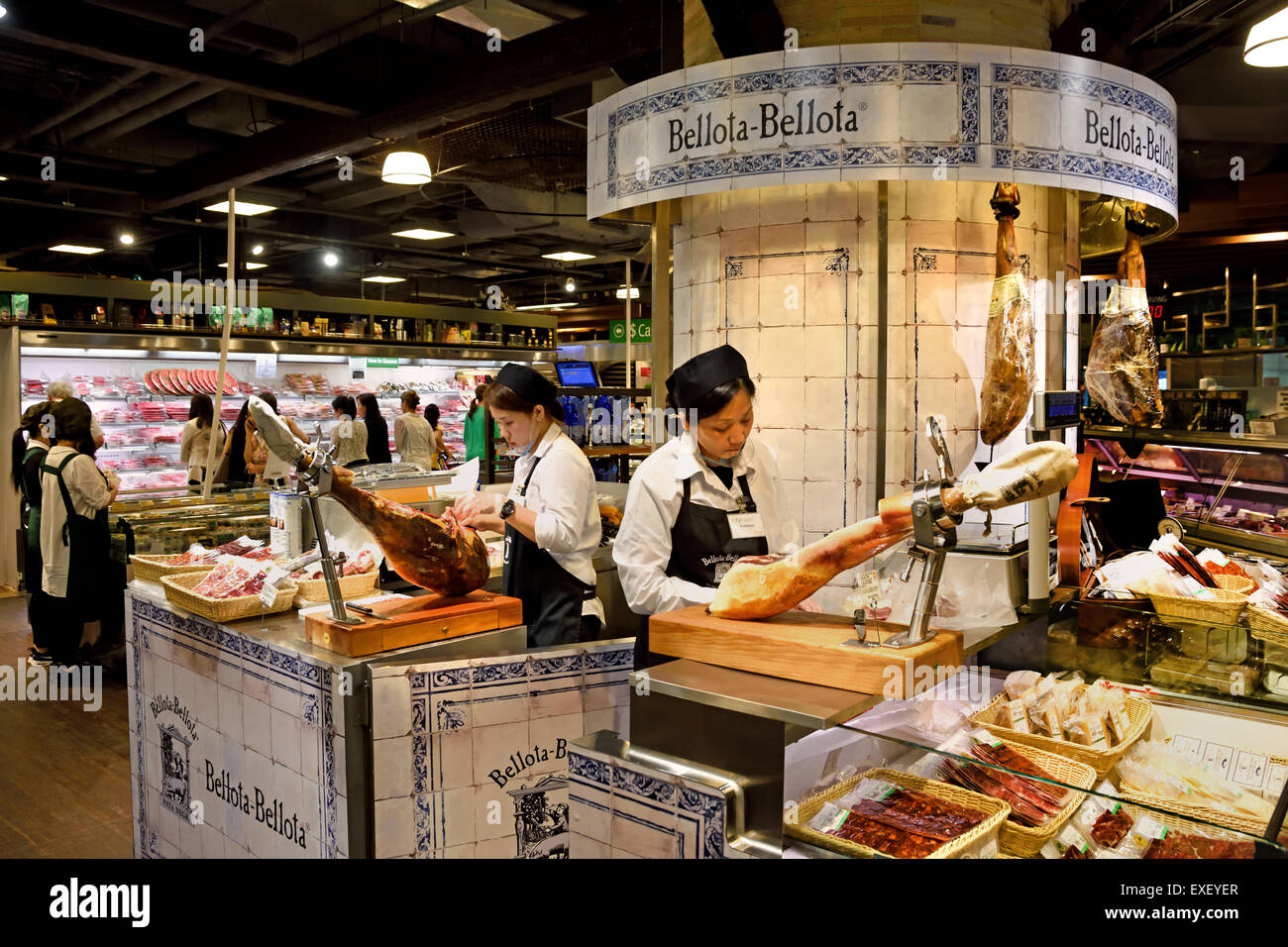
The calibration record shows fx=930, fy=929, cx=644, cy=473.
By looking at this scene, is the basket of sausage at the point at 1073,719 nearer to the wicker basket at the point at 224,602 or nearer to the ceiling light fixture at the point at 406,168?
the wicker basket at the point at 224,602

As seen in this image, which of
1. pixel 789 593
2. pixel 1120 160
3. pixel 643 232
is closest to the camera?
pixel 789 593

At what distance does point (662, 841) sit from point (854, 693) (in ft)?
1.52

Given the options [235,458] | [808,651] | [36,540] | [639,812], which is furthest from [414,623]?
[235,458]

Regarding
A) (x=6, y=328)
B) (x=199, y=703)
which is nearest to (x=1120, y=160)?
(x=199, y=703)

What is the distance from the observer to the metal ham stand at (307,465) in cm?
222

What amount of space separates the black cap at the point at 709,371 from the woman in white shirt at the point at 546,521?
1.81 feet

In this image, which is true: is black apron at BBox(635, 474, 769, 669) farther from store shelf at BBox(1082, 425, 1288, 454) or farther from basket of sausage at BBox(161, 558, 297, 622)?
store shelf at BBox(1082, 425, 1288, 454)

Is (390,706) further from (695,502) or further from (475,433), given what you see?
(475,433)

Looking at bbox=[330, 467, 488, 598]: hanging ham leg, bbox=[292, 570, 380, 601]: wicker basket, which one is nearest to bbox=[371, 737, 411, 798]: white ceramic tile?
bbox=[330, 467, 488, 598]: hanging ham leg

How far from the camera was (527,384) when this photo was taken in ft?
11.2

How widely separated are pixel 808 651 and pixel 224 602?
1.99 meters

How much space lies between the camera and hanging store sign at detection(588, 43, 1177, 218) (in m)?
3.51

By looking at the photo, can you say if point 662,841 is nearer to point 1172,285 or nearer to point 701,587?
point 701,587

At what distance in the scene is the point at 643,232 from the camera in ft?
33.7
